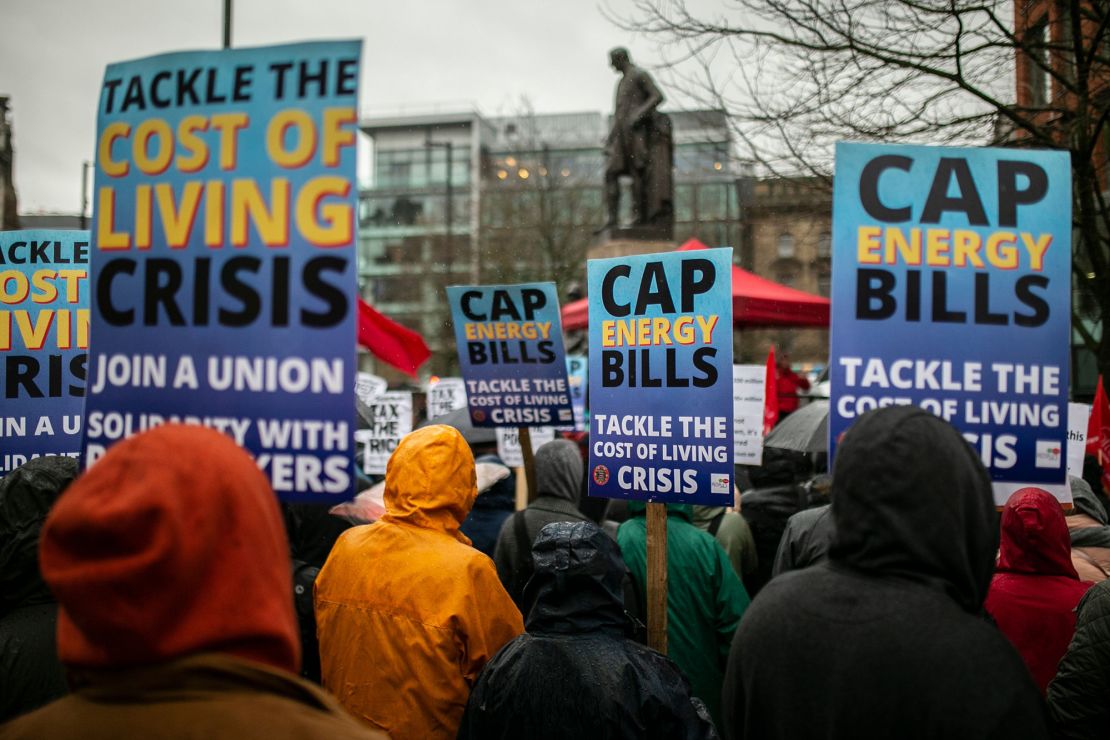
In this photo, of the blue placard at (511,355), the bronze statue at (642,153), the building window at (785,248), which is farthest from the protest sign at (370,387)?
the building window at (785,248)

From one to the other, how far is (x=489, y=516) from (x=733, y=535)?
1442mm

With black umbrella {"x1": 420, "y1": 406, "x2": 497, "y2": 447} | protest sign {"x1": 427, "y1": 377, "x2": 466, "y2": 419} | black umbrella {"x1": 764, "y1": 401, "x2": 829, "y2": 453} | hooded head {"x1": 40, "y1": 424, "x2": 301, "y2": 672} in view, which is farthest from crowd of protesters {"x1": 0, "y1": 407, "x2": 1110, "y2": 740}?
protest sign {"x1": 427, "y1": 377, "x2": 466, "y2": 419}

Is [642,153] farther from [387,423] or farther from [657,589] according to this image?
[657,589]

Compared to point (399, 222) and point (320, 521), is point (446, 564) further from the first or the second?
point (399, 222)

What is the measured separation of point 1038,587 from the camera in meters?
3.79

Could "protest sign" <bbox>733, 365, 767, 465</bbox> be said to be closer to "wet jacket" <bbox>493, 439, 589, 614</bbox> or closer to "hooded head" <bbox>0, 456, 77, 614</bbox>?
"wet jacket" <bbox>493, 439, 589, 614</bbox>

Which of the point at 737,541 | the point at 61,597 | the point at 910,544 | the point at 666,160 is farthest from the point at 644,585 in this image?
the point at 666,160

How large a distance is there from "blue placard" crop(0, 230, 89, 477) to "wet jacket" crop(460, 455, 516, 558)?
85.9 inches

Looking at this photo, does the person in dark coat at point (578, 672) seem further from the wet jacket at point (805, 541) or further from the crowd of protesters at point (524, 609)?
the wet jacket at point (805, 541)

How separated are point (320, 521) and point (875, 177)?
277 centimetres

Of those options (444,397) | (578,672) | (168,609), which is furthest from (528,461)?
(444,397)

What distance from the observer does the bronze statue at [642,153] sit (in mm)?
13812

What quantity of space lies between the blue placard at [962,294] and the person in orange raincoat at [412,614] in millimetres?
1279

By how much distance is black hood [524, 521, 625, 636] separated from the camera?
115 inches
